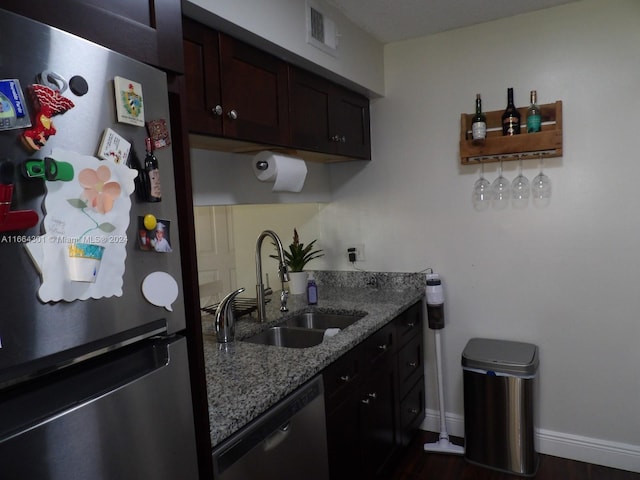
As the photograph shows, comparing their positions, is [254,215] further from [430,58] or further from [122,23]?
[122,23]

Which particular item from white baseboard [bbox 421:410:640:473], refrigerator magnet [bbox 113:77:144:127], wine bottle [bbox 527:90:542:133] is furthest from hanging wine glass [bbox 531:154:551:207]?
refrigerator magnet [bbox 113:77:144:127]

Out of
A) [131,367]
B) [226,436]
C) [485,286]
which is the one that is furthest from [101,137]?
[485,286]

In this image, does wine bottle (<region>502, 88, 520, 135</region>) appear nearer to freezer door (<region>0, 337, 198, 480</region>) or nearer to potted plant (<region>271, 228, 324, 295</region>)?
potted plant (<region>271, 228, 324, 295</region>)

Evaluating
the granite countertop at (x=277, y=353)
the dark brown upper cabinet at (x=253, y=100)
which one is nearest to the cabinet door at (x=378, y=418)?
the granite countertop at (x=277, y=353)

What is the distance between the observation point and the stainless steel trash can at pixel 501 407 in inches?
85.7

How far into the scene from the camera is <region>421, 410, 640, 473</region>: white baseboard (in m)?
2.25

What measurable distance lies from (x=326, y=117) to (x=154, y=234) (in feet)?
5.17

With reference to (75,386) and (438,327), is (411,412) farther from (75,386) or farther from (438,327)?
(75,386)

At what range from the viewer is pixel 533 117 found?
2225 mm

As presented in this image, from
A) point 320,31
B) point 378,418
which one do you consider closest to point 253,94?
point 320,31

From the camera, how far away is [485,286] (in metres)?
2.53

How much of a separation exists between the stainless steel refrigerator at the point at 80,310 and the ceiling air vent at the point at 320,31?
1318 millimetres

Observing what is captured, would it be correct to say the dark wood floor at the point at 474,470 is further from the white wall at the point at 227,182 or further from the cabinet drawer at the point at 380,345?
the white wall at the point at 227,182

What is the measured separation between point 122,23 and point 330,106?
1.58 m
